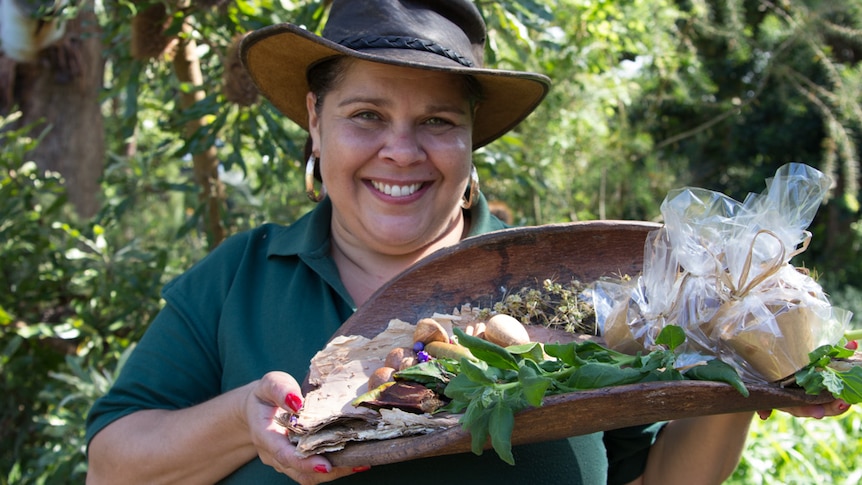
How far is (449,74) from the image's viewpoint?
188cm

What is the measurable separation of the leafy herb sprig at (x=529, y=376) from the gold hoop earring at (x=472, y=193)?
681 mm

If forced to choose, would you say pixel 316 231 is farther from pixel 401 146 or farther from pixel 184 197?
pixel 184 197

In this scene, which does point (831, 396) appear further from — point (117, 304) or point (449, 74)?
point (117, 304)

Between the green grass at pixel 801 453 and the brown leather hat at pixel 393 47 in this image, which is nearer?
the brown leather hat at pixel 393 47

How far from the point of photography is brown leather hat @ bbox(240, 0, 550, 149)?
1.80 m

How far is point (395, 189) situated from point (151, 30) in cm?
159

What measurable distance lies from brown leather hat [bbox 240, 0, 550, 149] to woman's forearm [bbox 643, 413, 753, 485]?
859mm

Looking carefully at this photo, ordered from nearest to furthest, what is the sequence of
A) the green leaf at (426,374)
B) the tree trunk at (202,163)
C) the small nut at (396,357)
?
the green leaf at (426,374)
the small nut at (396,357)
the tree trunk at (202,163)

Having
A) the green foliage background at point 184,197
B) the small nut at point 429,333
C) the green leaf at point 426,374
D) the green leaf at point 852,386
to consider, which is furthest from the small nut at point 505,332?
the green foliage background at point 184,197

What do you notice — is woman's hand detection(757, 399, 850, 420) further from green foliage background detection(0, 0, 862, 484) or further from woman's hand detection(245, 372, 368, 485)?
green foliage background detection(0, 0, 862, 484)

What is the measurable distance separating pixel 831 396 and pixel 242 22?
2.38m

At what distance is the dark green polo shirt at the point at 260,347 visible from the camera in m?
1.72

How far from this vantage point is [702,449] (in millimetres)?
1798

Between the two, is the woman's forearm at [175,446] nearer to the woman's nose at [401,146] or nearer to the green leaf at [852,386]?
the woman's nose at [401,146]
